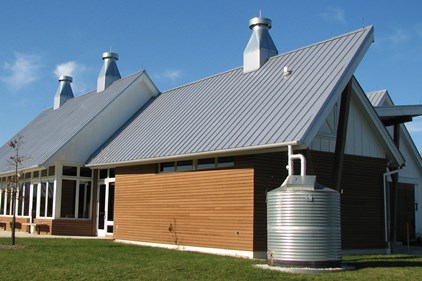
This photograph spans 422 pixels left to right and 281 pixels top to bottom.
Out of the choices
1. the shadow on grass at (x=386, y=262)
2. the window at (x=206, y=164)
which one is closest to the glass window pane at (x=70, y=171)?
the window at (x=206, y=164)

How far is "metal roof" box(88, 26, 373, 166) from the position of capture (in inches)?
585

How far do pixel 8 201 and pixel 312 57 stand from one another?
19.3 meters

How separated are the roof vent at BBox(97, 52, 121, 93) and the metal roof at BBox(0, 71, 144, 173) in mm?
477

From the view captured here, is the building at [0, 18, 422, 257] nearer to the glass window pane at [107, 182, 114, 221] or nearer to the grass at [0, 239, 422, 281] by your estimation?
the glass window pane at [107, 182, 114, 221]

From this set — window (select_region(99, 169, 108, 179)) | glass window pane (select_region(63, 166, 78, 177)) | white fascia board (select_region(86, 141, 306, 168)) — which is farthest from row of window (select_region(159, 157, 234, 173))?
glass window pane (select_region(63, 166, 78, 177))

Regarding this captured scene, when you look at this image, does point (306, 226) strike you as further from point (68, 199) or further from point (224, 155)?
point (68, 199)

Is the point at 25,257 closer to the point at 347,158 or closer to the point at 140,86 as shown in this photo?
the point at 347,158

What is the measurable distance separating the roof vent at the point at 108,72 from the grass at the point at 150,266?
14648 mm

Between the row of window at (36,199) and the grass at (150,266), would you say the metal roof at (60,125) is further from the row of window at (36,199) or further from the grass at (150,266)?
the grass at (150,266)

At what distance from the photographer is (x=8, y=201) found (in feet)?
97.0

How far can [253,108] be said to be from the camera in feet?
56.1

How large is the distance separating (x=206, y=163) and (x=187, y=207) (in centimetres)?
158

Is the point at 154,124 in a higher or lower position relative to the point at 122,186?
higher

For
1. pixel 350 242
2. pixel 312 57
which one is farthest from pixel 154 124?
pixel 350 242
